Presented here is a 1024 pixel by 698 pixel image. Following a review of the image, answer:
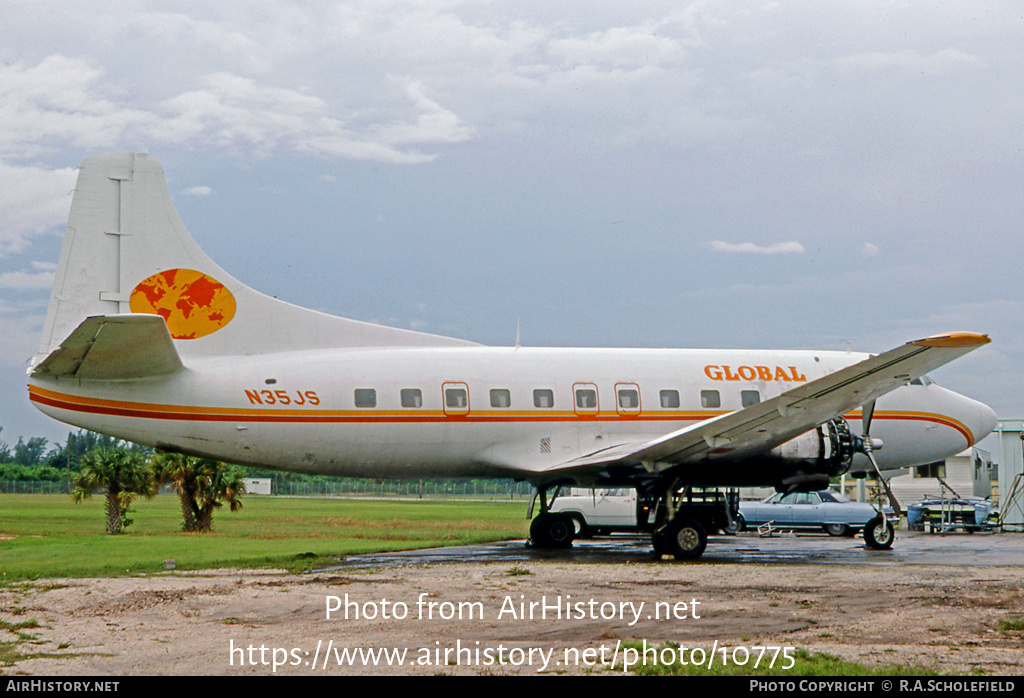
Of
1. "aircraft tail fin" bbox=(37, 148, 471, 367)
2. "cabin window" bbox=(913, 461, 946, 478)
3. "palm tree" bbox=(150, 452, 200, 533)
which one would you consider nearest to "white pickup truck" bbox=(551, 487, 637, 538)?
"aircraft tail fin" bbox=(37, 148, 471, 367)

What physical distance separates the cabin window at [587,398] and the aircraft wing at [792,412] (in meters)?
1.14

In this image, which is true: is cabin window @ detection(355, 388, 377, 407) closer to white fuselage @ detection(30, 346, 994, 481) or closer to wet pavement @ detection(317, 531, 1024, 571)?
white fuselage @ detection(30, 346, 994, 481)

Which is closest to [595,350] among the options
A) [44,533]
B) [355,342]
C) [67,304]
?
[355,342]

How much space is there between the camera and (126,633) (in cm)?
834

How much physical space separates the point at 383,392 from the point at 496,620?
7889 mm

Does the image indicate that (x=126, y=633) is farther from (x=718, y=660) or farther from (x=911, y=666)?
(x=911, y=666)

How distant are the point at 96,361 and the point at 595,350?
30.2 ft

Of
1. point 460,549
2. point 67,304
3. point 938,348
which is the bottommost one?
point 460,549

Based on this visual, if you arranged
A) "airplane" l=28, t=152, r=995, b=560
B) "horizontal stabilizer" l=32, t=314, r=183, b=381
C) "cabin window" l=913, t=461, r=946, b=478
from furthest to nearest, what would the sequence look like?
"cabin window" l=913, t=461, r=946, b=478, "airplane" l=28, t=152, r=995, b=560, "horizontal stabilizer" l=32, t=314, r=183, b=381

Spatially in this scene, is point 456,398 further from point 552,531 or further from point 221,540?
point 221,540

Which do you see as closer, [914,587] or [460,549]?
[914,587]

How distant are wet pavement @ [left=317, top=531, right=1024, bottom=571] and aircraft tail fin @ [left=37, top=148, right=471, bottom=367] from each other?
4433mm

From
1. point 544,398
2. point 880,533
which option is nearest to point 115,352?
point 544,398

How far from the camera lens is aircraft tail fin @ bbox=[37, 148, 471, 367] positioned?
1538 cm
